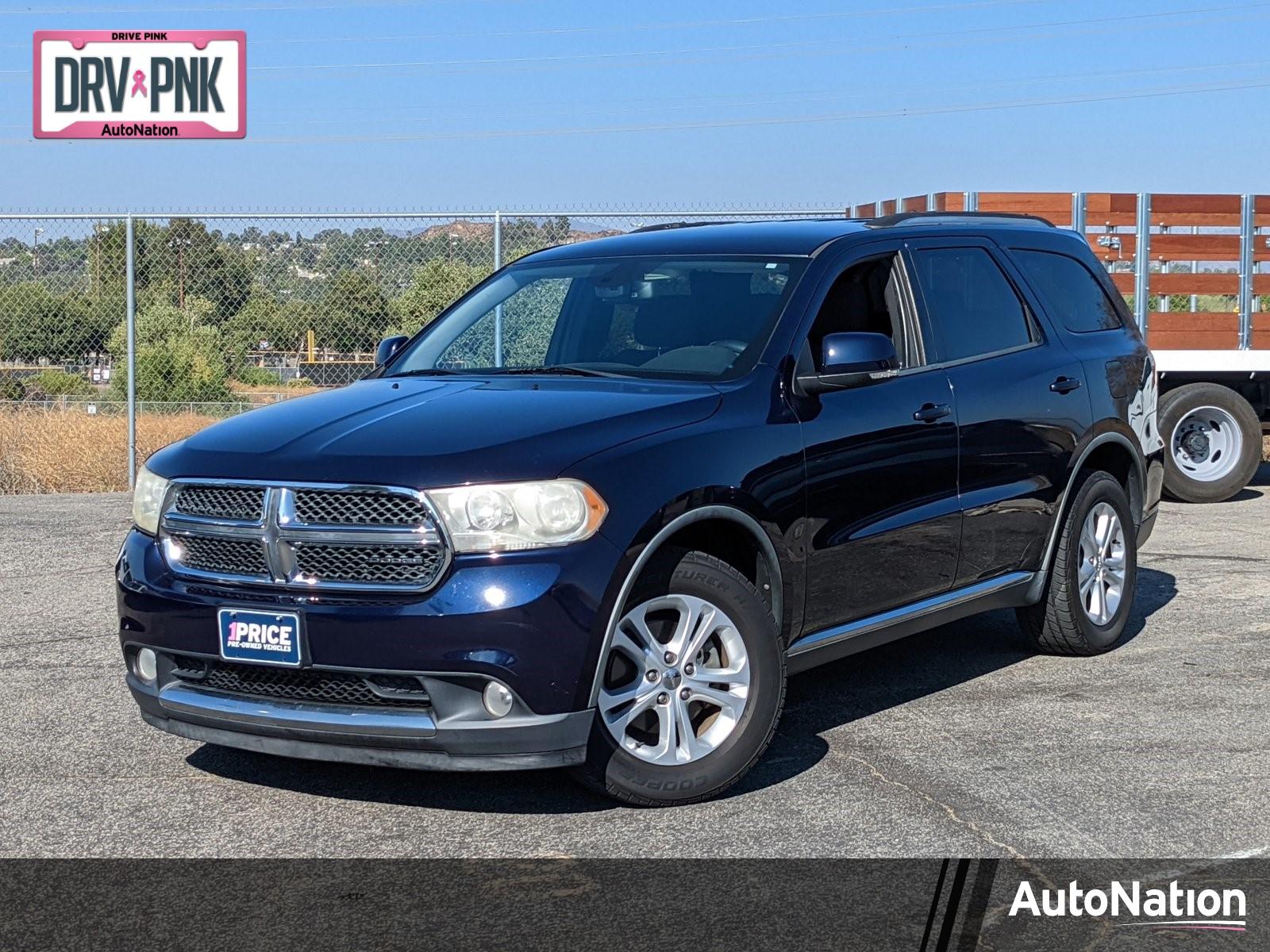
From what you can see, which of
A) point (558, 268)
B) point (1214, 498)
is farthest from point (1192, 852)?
point (1214, 498)

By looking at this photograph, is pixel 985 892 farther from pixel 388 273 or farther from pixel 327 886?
pixel 388 273

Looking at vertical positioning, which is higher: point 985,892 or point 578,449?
point 578,449

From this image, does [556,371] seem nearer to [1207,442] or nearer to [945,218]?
[945,218]

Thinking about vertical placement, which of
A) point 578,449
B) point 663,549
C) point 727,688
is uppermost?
point 578,449

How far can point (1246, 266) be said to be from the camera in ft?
43.9

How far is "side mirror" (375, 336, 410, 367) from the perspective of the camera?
22.1 feet

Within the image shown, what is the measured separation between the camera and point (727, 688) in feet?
16.7

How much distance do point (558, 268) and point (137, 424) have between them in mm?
9920

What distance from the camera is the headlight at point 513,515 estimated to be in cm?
459

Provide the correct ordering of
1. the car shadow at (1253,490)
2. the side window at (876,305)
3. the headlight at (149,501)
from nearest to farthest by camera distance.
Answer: the headlight at (149,501), the side window at (876,305), the car shadow at (1253,490)

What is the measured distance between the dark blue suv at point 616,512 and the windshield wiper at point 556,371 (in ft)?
0.08

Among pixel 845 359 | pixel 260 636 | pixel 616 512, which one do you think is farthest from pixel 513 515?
pixel 845 359

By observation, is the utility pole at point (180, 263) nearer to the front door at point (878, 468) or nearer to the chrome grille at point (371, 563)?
the front door at point (878, 468)

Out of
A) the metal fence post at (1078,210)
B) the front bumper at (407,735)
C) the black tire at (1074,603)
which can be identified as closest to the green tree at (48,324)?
the metal fence post at (1078,210)
